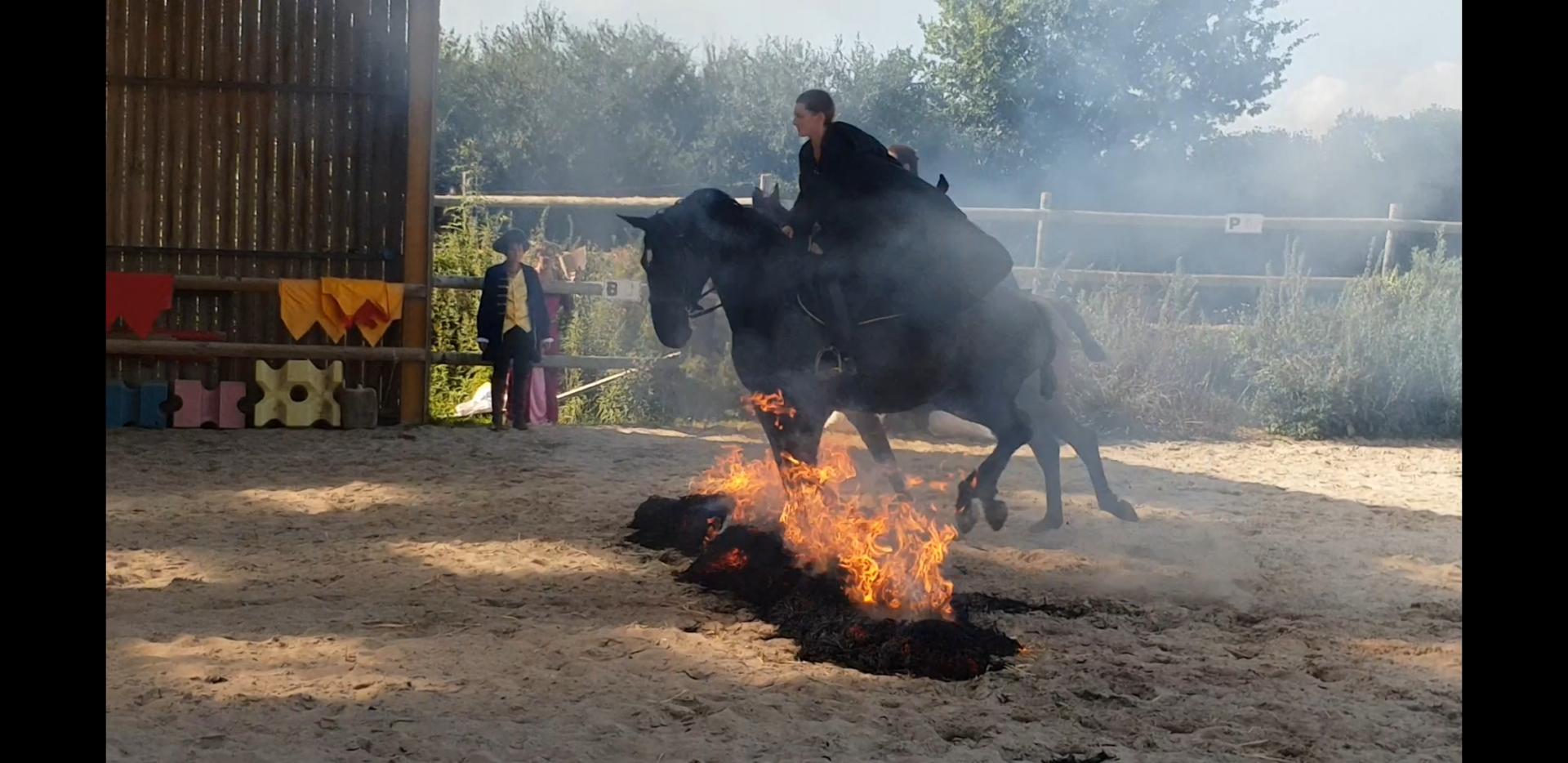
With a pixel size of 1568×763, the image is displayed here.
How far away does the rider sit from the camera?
238 inches

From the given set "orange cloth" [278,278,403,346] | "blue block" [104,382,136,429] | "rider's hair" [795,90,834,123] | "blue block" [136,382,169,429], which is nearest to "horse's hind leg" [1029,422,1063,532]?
"rider's hair" [795,90,834,123]

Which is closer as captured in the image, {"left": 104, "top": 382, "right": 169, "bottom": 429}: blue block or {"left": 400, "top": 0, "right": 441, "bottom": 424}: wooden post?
{"left": 104, "top": 382, "right": 169, "bottom": 429}: blue block

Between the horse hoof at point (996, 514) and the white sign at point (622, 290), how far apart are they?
5965mm

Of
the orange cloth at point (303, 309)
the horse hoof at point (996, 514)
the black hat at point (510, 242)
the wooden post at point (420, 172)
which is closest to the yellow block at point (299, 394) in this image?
the orange cloth at point (303, 309)

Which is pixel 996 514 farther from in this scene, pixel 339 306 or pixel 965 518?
pixel 339 306

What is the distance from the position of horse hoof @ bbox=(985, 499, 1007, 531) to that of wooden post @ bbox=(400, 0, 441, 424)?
664 cm

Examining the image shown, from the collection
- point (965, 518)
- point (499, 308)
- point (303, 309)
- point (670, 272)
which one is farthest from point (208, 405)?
point (965, 518)

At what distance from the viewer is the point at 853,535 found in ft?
17.8

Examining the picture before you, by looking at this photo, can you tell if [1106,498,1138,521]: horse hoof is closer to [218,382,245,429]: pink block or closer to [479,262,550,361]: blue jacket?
[479,262,550,361]: blue jacket

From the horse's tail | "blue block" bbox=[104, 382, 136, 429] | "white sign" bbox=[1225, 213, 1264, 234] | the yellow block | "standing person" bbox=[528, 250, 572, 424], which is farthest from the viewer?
"white sign" bbox=[1225, 213, 1264, 234]

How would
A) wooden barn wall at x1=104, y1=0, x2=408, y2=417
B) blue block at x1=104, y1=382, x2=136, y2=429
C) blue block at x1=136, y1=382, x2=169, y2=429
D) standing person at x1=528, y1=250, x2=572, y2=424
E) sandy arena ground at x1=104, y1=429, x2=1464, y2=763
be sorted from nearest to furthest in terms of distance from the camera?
sandy arena ground at x1=104, y1=429, x2=1464, y2=763 < blue block at x1=104, y1=382, x2=136, y2=429 < blue block at x1=136, y1=382, x2=169, y2=429 < wooden barn wall at x1=104, y1=0, x2=408, y2=417 < standing person at x1=528, y1=250, x2=572, y2=424

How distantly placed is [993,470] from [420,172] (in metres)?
7.22
